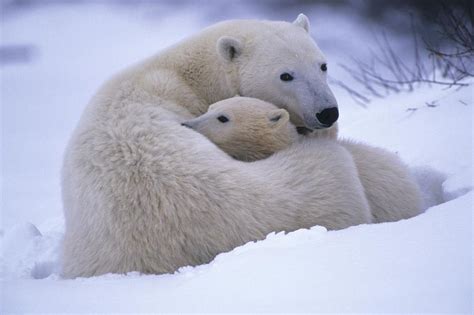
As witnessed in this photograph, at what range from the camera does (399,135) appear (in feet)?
15.2

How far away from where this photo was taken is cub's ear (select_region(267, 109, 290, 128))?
3.17 metres

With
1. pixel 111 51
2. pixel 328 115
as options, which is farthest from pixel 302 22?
pixel 111 51

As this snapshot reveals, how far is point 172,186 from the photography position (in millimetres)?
2711

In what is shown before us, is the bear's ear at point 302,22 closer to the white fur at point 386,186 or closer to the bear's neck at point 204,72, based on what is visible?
the bear's neck at point 204,72

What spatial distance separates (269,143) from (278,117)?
0.44 feet

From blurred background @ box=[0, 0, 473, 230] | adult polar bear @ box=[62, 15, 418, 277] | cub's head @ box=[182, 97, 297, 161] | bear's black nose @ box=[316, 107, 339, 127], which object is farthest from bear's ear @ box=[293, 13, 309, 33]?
blurred background @ box=[0, 0, 473, 230]

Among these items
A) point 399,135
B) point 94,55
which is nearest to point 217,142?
point 399,135

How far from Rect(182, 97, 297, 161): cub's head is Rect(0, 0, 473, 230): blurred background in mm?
2249

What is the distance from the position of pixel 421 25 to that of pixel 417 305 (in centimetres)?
788

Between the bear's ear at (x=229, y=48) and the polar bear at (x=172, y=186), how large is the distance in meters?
0.33

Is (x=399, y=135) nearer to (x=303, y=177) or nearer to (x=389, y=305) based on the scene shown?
(x=303, y=177)

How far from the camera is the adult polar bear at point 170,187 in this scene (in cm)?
267

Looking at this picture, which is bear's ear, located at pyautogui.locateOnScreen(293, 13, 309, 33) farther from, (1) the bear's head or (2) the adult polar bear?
(2) the adult polar bear

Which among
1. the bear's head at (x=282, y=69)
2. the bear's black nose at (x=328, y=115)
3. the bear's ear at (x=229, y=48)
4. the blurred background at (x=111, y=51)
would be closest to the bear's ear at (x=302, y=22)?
the bear's head at (x=282, y=69)
